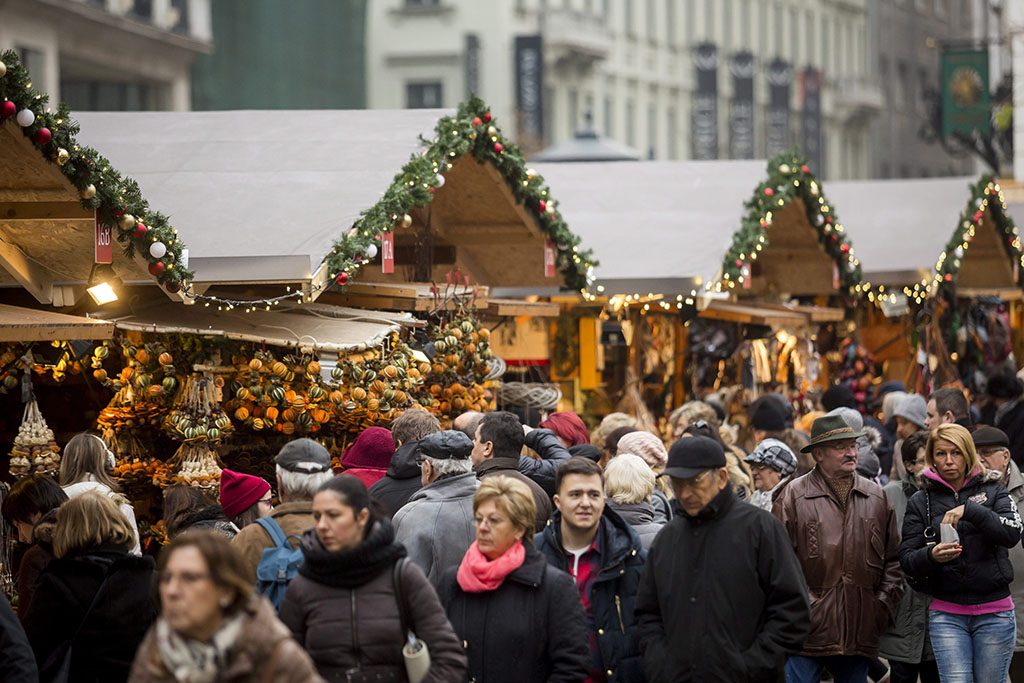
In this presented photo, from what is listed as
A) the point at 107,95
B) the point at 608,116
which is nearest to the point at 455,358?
the point at 107,95

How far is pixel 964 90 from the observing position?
37406mm

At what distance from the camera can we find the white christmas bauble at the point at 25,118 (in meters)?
9.34

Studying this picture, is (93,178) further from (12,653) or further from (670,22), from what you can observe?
(670,22)

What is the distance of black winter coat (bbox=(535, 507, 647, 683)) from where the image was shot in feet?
24.7

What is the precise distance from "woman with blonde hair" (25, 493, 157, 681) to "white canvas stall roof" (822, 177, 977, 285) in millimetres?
13936

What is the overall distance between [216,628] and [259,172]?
27.5 feet

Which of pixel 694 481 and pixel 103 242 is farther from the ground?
pixel 103 242

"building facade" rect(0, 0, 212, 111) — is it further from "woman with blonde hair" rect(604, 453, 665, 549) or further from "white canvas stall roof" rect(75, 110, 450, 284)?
"woman with blonde hair" rect(604, 453, 665, 549)

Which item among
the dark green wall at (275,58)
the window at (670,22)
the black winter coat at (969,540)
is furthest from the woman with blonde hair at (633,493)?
the window at (670,22)

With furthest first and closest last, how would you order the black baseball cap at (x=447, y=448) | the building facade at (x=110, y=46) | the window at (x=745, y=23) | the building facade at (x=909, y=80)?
the building facade at (x=909, y=80) → the window at (x=745, y=23) → the building facade at (x=110, y=46) → the black baseball cap at (x=447, y=448)

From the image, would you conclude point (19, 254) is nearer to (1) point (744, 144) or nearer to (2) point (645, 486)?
(2) point (645, 486)

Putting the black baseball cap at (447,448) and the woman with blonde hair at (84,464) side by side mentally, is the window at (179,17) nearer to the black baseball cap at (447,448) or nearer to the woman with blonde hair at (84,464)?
the woman with blonde hair at (84,464)

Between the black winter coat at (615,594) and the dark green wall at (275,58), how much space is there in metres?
38.1

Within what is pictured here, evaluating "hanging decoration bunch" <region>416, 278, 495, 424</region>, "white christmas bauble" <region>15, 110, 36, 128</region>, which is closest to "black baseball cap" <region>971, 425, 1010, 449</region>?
"hanging decoration bunch" <region>416, 278, 495, 424</region>
